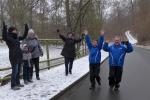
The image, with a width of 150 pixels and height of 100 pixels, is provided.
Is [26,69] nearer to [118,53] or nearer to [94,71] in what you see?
[94,71]

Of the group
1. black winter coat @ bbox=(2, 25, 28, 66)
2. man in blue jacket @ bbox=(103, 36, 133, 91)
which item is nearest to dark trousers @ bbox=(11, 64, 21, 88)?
black winter coat @ bbox=(2, 25, 28, 66)

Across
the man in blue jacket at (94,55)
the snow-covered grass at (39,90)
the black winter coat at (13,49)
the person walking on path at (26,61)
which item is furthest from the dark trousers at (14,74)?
the man in blue jacket at (94,55)

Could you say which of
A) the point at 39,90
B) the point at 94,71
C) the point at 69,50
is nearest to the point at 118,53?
the point at 94,71

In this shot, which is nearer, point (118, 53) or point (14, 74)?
point (14, 74)

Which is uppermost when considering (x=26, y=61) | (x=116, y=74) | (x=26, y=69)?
(x=26, y=61)

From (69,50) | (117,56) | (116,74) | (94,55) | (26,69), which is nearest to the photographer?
(117,56)

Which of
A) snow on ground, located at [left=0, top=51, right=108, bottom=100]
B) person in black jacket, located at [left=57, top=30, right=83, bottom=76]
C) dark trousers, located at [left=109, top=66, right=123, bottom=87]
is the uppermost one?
person in black jacket, located at [left=57, top=30, right=83, bottom=76]

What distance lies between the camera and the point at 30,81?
12.6m

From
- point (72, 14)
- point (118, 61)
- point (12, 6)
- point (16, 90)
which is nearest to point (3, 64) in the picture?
point (16, 90)

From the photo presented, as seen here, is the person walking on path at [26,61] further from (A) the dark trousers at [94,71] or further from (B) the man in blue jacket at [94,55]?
(A) the dark trousers at [94,71]

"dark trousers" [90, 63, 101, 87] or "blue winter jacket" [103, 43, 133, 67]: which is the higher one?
"blue winter jacket" [103, 43, 133, 67]

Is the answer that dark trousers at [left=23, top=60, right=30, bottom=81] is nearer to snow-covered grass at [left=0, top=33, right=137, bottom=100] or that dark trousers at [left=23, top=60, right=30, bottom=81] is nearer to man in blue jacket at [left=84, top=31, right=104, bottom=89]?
snow-covered grass at [left=0, top=33, right=137, bottom=100]

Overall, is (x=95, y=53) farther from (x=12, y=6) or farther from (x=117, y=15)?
(x=117, y=15)

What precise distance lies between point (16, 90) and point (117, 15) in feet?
366
